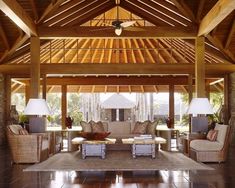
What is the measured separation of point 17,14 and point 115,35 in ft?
11.3

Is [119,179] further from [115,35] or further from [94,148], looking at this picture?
[115,35]

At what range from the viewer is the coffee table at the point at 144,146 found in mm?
9119

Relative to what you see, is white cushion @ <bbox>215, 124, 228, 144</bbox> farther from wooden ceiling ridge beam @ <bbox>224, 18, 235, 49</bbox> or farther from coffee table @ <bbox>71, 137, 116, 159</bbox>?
wooden ceiling ridge beam @ <bbox>224, 18, 235, 49</bbox>

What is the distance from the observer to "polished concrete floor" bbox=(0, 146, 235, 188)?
6121 millimetres

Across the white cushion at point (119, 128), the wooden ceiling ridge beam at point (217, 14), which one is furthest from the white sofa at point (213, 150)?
the white cushion at point (119, 128)

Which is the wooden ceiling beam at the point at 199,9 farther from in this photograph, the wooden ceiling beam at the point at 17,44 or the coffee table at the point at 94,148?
the wooden ceiling beam at the point at 17,44

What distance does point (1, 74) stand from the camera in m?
14.3

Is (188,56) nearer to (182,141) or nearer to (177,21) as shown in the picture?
(177,21)

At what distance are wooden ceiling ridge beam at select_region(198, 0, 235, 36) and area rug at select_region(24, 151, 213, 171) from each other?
323 centimetres

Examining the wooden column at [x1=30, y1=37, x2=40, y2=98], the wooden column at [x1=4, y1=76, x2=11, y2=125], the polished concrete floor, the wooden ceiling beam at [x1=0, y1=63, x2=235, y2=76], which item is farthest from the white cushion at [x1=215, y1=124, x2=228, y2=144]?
the wooden column at [x1=4, y1=76, x2=11, y2=125]

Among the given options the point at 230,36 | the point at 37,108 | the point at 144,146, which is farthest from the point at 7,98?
the point at 230,36

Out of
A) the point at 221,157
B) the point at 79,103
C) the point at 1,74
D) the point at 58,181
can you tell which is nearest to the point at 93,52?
the point at 1,74

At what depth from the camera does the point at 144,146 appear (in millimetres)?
9406

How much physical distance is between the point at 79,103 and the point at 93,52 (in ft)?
46.8
